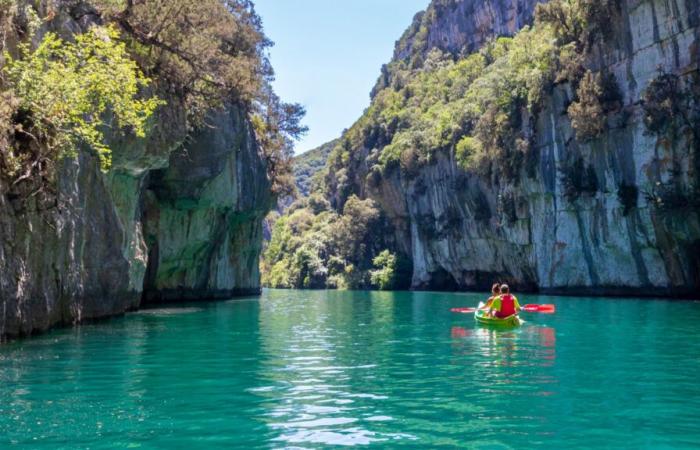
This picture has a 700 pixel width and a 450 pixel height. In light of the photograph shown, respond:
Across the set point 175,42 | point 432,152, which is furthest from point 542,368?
point 432,152

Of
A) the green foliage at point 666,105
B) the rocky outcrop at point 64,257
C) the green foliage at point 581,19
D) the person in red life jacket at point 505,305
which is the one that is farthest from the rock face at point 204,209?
the green foliage at point 666,105

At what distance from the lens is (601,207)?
4328 centimetres

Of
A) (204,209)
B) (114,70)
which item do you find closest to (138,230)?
(204,209)

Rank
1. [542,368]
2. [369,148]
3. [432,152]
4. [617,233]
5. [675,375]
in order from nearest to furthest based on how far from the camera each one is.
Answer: [675,375], [542,368], [617,233], [432,152], [369,148]

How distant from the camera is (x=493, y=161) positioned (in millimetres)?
54719

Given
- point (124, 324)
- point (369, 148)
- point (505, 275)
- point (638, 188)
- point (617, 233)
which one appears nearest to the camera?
point (124, 324)

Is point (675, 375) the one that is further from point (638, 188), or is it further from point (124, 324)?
point (638, 188)

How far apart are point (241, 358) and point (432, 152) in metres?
55.6

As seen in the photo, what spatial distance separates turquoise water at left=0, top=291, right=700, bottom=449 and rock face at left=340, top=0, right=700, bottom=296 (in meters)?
22.2

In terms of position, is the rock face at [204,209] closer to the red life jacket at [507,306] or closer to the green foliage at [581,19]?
the red life jacket at [507,306]

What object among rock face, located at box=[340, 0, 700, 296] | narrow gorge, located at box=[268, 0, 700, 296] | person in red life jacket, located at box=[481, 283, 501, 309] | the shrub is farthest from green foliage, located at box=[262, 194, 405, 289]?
person in red life jacket, located at box=[481, 283, 501, 309]

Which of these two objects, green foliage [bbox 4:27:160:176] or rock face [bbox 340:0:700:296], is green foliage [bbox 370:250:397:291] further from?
green foliage [bbox 4:27:160:176]

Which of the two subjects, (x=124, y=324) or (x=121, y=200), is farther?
(x=121, y=200)

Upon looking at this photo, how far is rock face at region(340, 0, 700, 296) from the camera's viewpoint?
1451 inches
